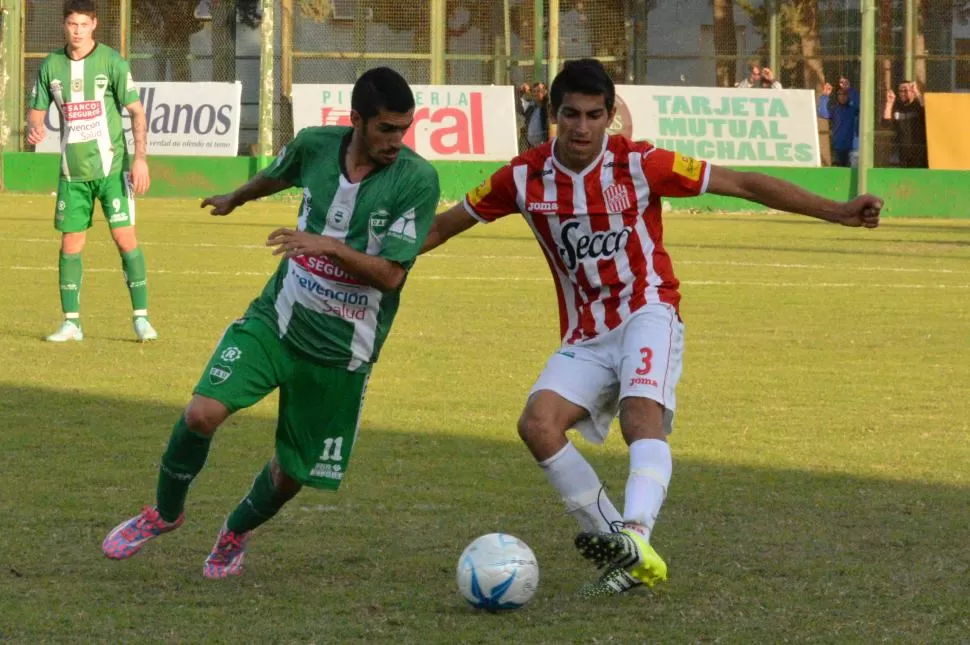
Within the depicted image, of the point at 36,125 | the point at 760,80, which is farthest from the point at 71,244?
the point at 760,80

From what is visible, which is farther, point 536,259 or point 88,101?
point 536,259

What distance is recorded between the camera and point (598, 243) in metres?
5.40

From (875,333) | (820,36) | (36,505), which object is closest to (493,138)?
(820,36)

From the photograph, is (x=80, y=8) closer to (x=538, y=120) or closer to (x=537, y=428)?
(x=537, y=428)

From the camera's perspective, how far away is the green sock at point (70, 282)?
34.5 feet

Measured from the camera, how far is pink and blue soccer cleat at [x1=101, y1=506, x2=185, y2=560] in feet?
16.8

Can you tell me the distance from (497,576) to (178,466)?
111 cm

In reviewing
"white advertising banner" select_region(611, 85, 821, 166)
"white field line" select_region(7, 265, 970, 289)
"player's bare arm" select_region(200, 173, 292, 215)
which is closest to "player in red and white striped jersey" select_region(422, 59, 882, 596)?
"player's bare arm" select_region(200, 173, 292, 215)

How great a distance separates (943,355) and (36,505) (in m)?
6.48

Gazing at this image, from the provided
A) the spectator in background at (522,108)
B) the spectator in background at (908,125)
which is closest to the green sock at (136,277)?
the spectator in background at (522,108)

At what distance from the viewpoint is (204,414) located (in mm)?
4965

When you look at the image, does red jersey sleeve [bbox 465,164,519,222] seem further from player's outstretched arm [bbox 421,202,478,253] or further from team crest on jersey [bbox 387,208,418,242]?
team crest on jersey [bbox 387,208,418,242]

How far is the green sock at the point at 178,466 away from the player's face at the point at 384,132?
0.99 m

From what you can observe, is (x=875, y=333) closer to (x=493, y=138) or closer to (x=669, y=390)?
(x=669, y=390)
